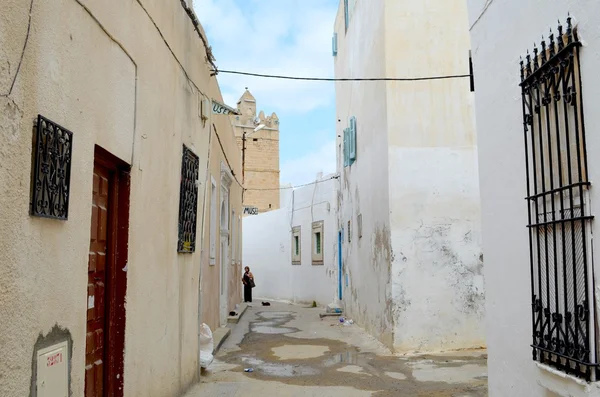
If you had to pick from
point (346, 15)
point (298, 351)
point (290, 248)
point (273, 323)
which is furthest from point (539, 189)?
point (290, 248)

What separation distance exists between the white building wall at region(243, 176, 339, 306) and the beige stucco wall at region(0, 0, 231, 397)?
35.9 ft

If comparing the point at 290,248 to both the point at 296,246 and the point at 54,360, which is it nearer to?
the point at 296,246

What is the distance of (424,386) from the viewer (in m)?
6.54

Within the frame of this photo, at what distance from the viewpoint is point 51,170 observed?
2766mm

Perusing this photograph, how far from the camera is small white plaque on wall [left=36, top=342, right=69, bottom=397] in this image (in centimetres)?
269

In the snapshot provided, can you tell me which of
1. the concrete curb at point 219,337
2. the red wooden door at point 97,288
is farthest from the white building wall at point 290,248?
the red wooden door at point 97,288

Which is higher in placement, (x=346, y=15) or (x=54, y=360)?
(x=346, y=15)

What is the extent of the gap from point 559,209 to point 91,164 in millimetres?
2786

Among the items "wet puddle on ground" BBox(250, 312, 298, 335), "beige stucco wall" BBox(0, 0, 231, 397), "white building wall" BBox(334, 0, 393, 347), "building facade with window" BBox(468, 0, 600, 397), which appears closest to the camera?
"beige stucco wall" BBox(0, 0, 231, 397)

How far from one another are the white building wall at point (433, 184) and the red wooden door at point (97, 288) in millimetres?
5632

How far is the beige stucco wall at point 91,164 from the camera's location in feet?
8.01

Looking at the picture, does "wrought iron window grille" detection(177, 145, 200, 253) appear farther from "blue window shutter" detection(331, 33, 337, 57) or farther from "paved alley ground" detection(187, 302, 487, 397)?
"blue window shutter" detection(331, 33, 337, 57)

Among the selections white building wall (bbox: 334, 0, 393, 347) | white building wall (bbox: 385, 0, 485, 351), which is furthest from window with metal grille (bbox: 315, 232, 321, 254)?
white building wall (bbox: 385, 0, 485, 351)

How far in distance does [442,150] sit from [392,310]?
267 cm
